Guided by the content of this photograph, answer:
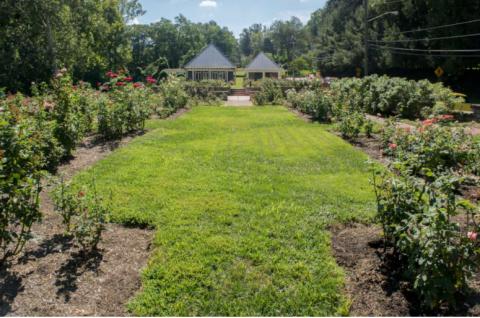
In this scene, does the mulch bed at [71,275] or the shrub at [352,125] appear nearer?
the mulch bed at [71,275]

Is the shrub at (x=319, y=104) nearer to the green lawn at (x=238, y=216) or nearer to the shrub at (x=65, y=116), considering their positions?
the green lawn at (x=238, y=216)

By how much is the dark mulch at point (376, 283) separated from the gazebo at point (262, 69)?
43545 mm

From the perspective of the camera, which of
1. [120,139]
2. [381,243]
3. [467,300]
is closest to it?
[467,300]

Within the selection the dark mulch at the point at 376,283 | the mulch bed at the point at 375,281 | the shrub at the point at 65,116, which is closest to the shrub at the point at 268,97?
the shrub at the point at 65,116

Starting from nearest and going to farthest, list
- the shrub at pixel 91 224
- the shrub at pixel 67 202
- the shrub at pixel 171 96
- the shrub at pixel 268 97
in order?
the shrub at pixel 91 224
the shrub at pixel 67 202
the shrub at pixel 171 96
the shrub at pixel 268 97

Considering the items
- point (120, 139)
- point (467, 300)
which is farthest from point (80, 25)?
point (467, 300)

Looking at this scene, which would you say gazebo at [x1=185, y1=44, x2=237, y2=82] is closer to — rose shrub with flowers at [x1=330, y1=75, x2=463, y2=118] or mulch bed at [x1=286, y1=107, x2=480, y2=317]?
rose shrub with flowers at [x1=330, y1=75, x2=463, y2=118]

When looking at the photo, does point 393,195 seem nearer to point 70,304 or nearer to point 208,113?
point 70,304

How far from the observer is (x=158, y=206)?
489 centimetres

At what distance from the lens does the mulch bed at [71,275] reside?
2838 mm

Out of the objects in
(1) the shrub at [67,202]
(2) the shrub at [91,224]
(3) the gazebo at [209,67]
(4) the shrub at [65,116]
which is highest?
(3) the gazebo at [209,67]

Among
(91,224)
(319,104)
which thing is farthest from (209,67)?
(91,224)

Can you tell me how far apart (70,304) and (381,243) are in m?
3.26

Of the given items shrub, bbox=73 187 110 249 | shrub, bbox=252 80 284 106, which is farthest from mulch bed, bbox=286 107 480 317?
shrub, bbox=252 80 284 106
